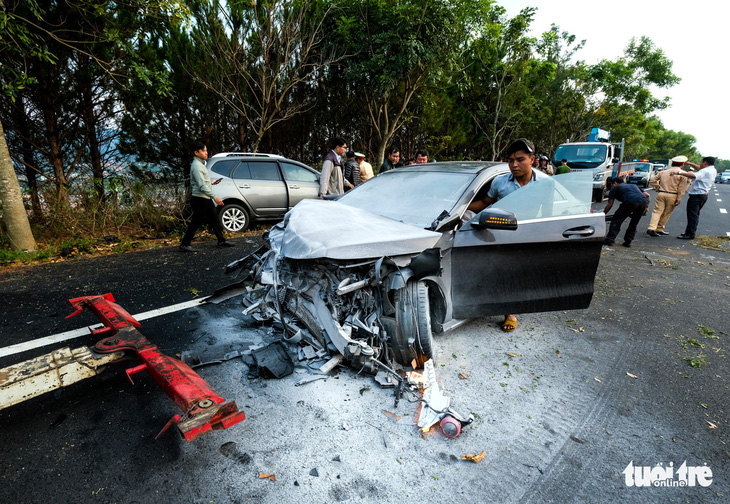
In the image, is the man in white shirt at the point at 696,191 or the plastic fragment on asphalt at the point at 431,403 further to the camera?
the man in white shirt at the point at 696,191

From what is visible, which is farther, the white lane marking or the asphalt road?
the white lane marking

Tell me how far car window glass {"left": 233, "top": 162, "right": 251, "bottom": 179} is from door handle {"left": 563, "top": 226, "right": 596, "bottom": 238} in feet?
19.5

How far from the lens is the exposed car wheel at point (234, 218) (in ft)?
22.4

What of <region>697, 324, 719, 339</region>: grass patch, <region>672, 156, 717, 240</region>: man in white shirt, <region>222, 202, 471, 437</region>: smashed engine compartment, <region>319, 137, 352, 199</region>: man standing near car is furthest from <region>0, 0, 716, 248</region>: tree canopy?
→ <region>697, 324, 719, 339</region>: grass patch

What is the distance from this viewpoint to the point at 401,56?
10.1 metres

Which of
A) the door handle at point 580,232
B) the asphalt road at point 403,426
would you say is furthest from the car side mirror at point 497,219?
the asphalt road at point 403,426

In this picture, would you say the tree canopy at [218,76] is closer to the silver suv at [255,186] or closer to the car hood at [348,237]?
the silver suv at [255,186]

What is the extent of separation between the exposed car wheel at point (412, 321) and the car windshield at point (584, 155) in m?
13.0

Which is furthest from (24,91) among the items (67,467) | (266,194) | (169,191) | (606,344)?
(606,344)

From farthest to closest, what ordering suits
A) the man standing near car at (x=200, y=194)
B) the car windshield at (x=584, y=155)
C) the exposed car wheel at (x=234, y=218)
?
the car windshield at (x=584, y=155) < the exposed car wheel at (x=234, y=218) < the man standing near car at (x=200, y=194)

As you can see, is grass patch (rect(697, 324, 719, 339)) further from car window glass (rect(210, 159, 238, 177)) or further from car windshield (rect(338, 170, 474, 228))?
car window glass (rect(210, 159, 238, 177))

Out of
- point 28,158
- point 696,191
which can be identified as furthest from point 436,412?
point 696,191

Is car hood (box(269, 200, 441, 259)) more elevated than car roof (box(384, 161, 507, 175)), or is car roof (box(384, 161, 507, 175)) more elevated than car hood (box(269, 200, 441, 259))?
car roof (box(384, 161, 507, 175))

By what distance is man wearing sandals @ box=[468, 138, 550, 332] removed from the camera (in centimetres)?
324
